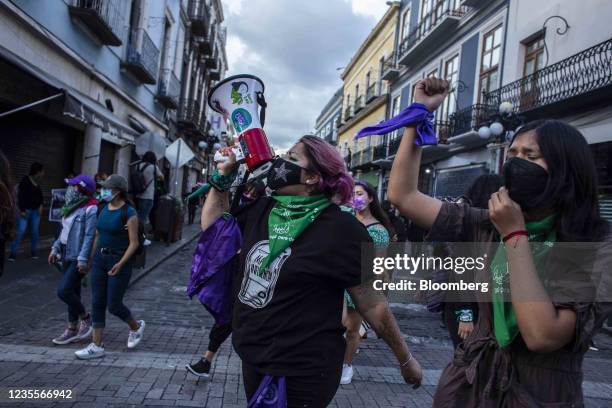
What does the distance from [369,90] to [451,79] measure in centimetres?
1246

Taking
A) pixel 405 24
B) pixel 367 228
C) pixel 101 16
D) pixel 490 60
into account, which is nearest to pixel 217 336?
pixel 367 228

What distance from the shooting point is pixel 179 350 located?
4680mm

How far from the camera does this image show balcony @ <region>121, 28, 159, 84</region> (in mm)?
14164

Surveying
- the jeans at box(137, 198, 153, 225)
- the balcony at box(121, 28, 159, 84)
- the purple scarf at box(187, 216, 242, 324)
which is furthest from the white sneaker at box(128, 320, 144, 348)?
the balcony at box(121, 28, 159, 84)

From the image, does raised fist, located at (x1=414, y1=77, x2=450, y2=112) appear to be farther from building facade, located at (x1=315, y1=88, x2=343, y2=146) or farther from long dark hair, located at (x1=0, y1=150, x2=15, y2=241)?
building facade, located at (x1=315, y1=88, x2=343, y2=146)

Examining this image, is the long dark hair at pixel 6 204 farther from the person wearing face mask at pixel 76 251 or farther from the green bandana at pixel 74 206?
the green bandana at pixel 74 206

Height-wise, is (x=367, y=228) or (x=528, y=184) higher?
(x=528, y=184)

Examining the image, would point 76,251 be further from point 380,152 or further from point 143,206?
point 380,152

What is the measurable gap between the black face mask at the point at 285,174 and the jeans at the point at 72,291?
337 cm

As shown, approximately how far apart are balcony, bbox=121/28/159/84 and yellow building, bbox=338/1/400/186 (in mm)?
12711

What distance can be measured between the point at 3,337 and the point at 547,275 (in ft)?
16.1

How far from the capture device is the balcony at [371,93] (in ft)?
93.5

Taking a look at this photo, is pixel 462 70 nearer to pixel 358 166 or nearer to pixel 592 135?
pixel 592 135

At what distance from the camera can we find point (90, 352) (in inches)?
165
